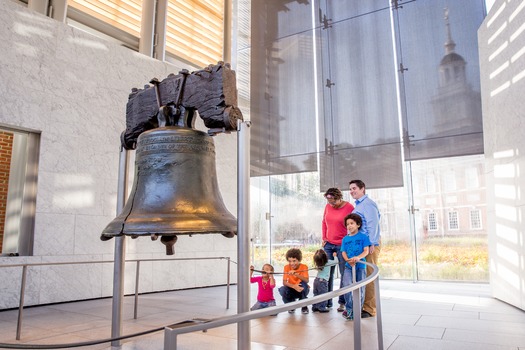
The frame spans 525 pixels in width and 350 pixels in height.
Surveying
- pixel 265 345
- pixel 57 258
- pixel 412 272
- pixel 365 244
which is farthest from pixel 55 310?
pixel 412 272

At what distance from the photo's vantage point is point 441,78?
6250 millimetres

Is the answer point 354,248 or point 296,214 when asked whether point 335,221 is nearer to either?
point 354,248

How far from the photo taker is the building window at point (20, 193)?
4.81 metres

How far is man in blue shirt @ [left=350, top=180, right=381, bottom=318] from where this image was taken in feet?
13.0

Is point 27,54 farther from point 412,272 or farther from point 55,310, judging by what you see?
point 412,272

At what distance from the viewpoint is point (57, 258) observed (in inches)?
195

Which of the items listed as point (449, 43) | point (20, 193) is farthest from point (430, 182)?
point (20, 193)

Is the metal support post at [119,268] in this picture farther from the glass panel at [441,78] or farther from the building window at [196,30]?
the glass panel at [441,78]

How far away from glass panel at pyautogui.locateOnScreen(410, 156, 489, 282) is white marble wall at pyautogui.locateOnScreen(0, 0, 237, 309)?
14.1 feet

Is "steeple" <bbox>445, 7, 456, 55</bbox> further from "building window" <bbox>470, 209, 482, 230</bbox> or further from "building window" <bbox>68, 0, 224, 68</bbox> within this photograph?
"building window" <bbox>68, 0, 224, 68</bbox>

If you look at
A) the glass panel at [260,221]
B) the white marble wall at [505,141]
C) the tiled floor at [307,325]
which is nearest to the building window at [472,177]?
the white marble wall at [505,141]

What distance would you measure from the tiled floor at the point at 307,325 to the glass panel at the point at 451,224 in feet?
2.86

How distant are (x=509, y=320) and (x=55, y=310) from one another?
4.80 m

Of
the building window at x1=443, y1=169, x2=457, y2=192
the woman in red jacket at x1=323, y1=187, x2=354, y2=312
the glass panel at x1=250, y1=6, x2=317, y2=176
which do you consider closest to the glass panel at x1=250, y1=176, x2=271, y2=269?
the glass panel at x1=250, y1=6, x2=317, y2=176
